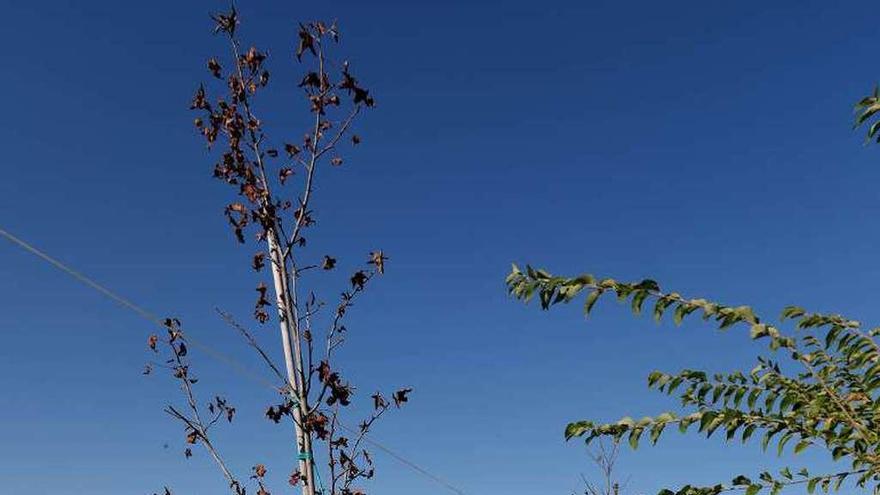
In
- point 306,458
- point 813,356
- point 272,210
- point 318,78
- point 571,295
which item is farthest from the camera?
point 318,78

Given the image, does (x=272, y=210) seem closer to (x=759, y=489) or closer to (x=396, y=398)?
(x=396, y=398)

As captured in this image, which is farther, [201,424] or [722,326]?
[201,424]

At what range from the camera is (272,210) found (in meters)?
4.75

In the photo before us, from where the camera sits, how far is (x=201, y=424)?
16.3ft

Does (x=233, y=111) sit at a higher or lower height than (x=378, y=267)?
higher

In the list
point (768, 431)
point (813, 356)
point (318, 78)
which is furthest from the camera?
point (318, 78)

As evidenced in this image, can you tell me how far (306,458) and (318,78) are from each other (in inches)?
93.0

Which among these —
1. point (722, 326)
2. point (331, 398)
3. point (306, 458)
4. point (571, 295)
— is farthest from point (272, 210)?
point (722, 326)

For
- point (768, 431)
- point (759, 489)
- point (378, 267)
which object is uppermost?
point (378, 267)

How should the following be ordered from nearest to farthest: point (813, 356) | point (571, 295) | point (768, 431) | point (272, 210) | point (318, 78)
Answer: point (571, 295), point (768, 431), point (813, 356), point (272, 210), point (318, 78)

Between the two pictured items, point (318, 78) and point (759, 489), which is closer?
point (759, 489)

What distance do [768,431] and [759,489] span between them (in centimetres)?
24

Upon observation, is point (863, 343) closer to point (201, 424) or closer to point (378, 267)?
point (378, 267)

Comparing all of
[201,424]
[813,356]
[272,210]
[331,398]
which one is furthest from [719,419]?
[201,424]
